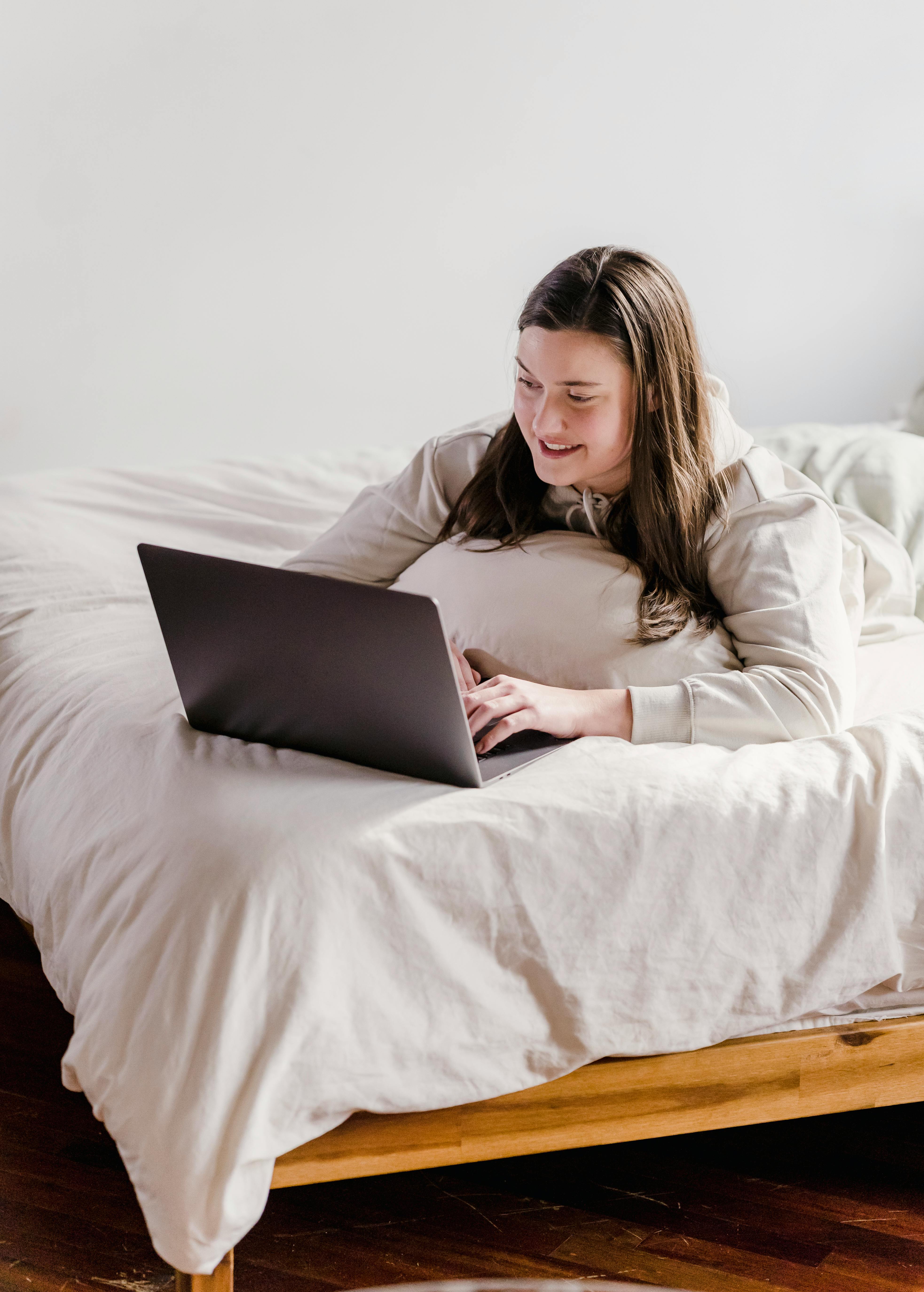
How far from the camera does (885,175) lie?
10.2ft

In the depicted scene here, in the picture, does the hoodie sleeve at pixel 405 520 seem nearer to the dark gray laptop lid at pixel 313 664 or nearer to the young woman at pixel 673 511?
the young woman at pixel 673 511

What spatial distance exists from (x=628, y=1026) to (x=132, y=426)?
2.18 meters

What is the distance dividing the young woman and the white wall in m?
1.56

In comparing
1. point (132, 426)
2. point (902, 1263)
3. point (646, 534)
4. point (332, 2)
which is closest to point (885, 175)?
point (332, 2)

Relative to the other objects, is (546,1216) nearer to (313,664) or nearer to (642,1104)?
(642,1104)

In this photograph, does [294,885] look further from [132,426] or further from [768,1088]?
[132,426]

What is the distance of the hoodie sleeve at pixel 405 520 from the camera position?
1640mm

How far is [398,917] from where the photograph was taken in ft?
3.32

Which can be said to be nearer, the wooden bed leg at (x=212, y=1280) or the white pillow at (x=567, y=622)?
the wooden bed leg at (x=212, y=1280)

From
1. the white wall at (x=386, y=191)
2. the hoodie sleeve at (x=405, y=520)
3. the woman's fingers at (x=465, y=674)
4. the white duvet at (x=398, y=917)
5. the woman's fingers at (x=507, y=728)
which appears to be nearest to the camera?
the white duvet at (x=398, y=917)

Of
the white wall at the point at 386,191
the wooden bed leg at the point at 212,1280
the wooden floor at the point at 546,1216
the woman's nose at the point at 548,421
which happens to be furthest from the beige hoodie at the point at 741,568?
the white wall at the point at 386,191

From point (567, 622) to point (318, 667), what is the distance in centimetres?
37

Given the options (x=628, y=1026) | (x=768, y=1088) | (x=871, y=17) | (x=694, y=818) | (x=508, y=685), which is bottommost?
(x=768, y=1088)

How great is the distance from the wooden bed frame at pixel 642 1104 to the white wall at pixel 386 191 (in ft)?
6.99
